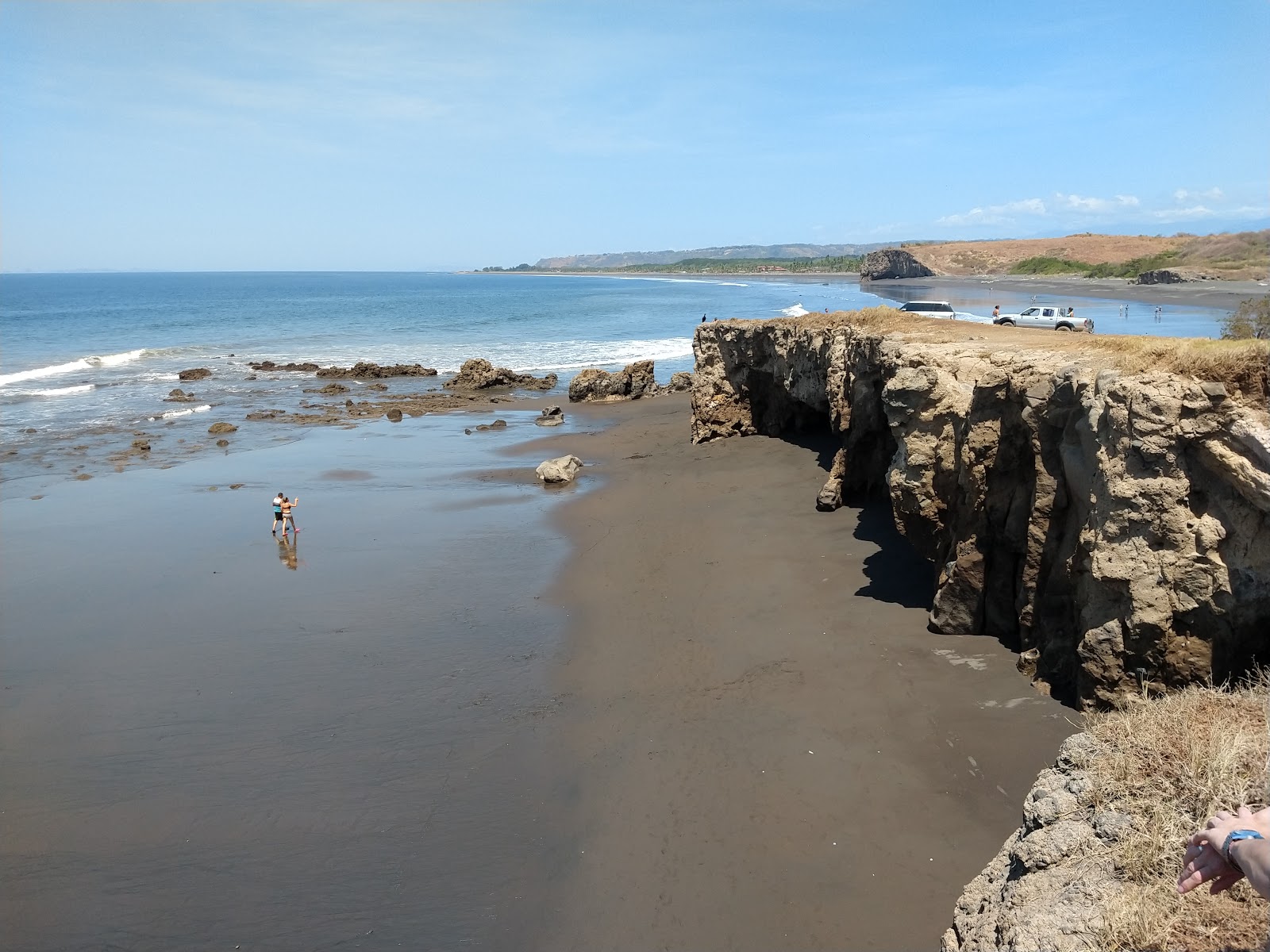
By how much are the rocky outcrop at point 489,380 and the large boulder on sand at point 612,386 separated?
530 cm

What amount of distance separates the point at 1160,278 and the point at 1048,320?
50.9 meters

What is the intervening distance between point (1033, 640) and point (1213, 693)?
13.9 ft

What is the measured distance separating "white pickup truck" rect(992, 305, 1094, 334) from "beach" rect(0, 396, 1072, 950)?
22330mm

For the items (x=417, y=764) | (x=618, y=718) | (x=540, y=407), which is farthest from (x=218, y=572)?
(x=540, y=407)

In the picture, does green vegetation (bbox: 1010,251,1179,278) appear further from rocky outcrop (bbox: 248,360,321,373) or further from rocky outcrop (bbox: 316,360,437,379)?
rocky outcrop (bbox: 248,360,321,373)

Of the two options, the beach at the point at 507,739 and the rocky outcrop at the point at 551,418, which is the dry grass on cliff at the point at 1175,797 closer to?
the beach at the point at 507,739

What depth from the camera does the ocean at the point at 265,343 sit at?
3516cm

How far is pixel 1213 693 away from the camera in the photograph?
593cm

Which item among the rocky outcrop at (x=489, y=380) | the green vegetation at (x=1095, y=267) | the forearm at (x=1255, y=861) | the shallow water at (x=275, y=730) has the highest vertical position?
the green vegetation at (x=1095, y=267)

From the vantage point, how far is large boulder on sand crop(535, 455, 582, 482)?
2255 centimetres

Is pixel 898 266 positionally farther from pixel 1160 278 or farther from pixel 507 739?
pixel 507 739

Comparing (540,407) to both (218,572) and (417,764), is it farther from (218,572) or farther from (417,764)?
(417,764)

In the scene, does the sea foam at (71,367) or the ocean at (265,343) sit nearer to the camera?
the ocean at (265,343)

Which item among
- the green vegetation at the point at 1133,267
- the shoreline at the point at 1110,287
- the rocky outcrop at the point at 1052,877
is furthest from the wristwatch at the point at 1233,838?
the green vegetation at the point at 1133,267
